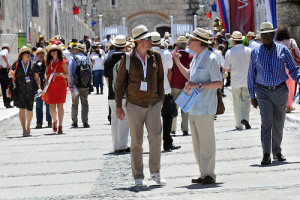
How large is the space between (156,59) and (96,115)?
11.3 metres

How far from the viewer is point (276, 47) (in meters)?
10.2

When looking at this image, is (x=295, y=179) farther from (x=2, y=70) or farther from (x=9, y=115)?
(x=2, y=70)

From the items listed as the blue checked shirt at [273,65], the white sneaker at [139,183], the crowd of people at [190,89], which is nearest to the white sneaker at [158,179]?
the crowd of people at [190,89]

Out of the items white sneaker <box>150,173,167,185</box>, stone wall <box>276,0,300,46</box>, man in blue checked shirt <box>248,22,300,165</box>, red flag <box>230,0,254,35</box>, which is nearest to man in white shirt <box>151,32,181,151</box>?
man in blue checked shirt <box>248,22,300,165</box>

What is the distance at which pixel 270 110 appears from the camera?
10.2 m

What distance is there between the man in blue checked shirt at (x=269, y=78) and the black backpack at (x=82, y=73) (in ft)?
22.3

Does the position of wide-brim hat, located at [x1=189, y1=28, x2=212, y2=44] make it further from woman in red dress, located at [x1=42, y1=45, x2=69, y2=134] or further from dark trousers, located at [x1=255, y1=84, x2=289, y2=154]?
woman in red dress, located at [x1=42, y1=45, x2=69, y2=134]

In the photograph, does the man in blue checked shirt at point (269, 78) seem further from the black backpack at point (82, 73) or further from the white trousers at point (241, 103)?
the black backpack at point (82, 73)

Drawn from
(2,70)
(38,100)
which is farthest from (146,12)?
(38,100)

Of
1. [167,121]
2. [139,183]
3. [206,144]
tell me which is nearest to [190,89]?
[206,144]

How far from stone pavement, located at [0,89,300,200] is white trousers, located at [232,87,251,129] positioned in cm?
28

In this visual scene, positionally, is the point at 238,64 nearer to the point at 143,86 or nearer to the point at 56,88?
the point at 56,88

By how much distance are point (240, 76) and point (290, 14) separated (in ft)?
12.9

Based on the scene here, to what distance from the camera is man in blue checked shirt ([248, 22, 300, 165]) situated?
33.4 feet
